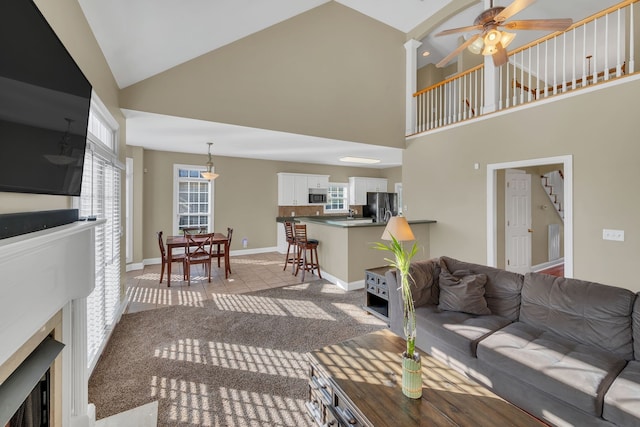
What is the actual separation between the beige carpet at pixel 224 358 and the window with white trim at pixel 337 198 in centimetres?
492

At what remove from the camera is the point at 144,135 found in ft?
15.5

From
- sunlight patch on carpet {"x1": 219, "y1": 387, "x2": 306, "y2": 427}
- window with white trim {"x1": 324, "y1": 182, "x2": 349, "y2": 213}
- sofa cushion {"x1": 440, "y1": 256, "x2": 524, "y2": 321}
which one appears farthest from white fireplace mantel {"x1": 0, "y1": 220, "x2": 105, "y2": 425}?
window with white trim {"x1": 324, "y1": 182, "x2": 349, "y2": 213}

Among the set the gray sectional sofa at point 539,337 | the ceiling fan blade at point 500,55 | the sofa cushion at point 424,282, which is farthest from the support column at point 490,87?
the sofa cushion at point 424,282

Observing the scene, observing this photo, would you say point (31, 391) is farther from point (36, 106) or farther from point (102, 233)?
point (102, 233)

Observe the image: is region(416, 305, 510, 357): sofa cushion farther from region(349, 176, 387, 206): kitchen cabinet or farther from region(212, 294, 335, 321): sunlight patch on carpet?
region(349, 176, 387, 206): kitchen cabinet

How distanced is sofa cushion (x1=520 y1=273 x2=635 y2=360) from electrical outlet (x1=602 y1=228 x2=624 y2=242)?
1.61 metres

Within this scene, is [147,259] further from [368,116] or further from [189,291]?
[368,116]

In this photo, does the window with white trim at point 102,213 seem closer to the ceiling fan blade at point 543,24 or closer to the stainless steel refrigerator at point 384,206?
the ceiling fan blade at point 543,24

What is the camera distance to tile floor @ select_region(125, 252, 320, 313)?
3.99 m

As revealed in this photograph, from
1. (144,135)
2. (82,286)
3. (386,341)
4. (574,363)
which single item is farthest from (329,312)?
Result: (144,135)

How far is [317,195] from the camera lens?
8.30 m

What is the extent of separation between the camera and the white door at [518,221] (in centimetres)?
473

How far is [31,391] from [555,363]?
2.83 meters

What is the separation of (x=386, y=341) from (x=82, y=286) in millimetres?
2026
